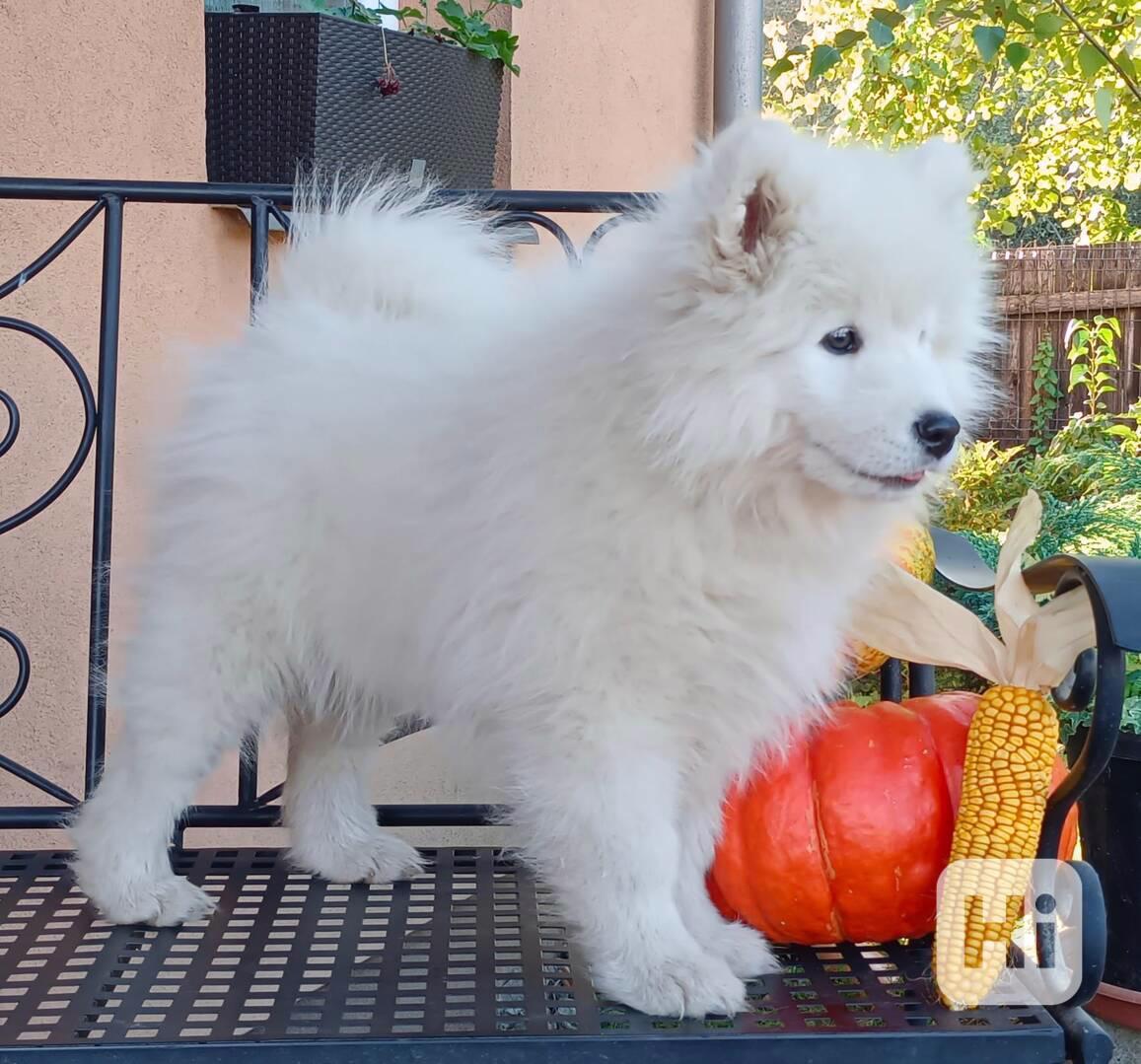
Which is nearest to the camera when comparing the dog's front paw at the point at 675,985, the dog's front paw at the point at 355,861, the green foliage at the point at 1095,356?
the dog's front paw at the point at 675,985

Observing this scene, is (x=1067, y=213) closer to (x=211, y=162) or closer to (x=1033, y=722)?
(x=211, y=162)

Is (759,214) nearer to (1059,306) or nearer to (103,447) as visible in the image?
(103,447)

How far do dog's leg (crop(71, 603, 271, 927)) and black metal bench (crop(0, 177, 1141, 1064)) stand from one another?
0.35 ft

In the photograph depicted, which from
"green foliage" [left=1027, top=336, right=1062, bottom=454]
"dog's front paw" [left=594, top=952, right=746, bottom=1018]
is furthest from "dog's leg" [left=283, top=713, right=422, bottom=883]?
"green foliage" [left=1027, top=336, right=1062, bottom=454]

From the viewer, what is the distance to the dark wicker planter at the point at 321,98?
349 centimetres

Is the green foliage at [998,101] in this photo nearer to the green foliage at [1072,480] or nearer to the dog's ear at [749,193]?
the green foliage at [1072,480]

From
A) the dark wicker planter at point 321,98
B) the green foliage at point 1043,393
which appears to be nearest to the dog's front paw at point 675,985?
the dark wicker planter at point 321,98

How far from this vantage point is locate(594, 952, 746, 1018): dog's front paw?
178 cm

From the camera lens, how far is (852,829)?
1975 mm

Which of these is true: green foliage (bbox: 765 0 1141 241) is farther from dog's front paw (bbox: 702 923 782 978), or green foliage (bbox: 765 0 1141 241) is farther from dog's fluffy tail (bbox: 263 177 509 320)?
dog's front paw (bbox: 702 923 782 978)

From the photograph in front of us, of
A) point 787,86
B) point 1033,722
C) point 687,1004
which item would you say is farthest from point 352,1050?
point 787,86

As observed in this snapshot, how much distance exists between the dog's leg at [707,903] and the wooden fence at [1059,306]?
26.0 feet

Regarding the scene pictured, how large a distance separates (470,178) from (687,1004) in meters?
2.95

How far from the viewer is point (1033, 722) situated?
73.7 inches
